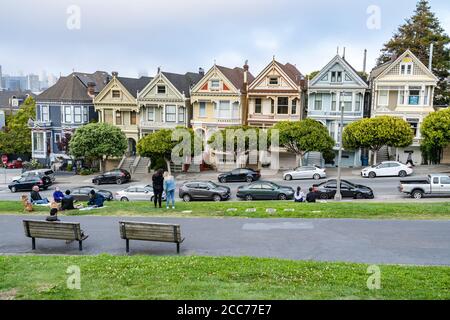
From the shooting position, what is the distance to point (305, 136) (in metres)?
42.3

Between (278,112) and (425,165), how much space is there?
15.3m

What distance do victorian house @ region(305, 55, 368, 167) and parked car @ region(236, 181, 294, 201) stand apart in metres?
18.0

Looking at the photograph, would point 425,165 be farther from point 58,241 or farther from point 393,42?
point 58,241

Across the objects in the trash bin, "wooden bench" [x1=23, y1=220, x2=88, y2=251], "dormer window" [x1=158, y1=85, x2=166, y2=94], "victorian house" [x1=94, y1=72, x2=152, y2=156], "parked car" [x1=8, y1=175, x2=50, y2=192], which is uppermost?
"dormer window" [x1=158, y1=85, x2=166, y2=94]

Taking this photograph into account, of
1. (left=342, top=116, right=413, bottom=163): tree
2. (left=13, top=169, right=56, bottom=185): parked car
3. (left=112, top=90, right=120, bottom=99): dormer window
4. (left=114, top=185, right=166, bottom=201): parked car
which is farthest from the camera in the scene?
(left=112, top=90, right=120, bottom=99): dormer window

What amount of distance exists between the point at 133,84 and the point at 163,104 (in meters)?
5.80

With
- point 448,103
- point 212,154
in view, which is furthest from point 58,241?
point 448,103

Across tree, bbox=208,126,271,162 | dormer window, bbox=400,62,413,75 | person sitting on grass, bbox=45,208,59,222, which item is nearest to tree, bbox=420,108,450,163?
dormer window, bbox=400,62,413,75

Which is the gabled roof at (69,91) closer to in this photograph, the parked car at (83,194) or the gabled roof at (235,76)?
the gabled roof at (235,76)

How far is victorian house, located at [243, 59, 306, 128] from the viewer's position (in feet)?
161

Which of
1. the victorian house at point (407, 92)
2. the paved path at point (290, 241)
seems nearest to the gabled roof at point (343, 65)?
the victorian house at point (407, 92)

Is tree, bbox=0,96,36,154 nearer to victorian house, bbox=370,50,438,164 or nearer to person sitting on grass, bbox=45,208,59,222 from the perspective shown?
victorian house, bbox=370,50,438,164

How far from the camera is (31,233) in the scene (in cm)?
1454

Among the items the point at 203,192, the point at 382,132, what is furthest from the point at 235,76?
the point at 203,192
